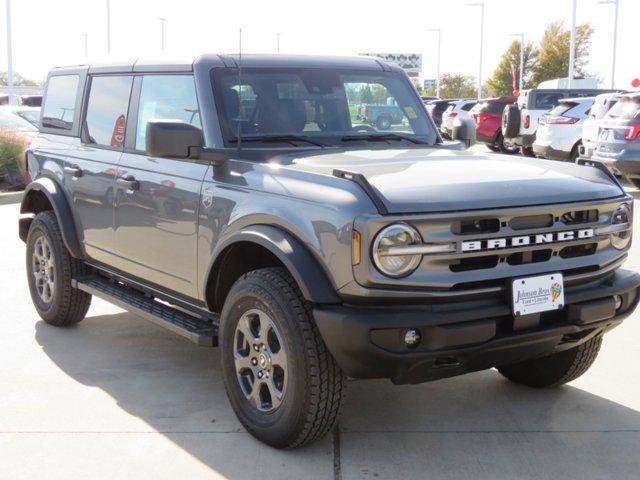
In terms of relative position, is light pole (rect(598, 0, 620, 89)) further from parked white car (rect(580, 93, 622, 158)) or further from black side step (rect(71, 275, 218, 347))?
black side step (rect(71, 275, 218, 347))

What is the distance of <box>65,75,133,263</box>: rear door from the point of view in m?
5.48

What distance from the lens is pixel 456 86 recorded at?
72.4 m

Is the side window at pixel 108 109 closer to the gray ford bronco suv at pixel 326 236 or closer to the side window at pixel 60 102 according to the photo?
the gray ford bronco suv at pixel 326 236

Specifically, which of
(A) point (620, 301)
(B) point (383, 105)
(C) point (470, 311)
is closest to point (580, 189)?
(A) point (620, 301)

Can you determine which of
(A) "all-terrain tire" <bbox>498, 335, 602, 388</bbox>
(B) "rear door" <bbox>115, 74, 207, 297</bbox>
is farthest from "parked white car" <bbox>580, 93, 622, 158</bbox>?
(B) "rear door" <bbox>115, 74, 207, 297</bbox>

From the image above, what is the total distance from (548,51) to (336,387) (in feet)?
192

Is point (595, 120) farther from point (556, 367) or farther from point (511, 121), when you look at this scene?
point (556, 367)

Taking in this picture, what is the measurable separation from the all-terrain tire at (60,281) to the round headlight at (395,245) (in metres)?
3.15

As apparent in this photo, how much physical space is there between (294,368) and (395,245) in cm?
72

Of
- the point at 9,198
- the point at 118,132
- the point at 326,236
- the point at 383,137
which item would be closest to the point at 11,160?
the point at 9,198

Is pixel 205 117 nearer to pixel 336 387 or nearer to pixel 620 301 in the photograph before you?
pixel 336 387

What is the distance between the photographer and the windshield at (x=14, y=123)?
54.2 feet

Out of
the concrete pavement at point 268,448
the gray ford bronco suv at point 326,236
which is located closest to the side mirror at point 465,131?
the gray ford bronco suv at point 326,236

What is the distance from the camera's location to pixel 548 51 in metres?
58.6
